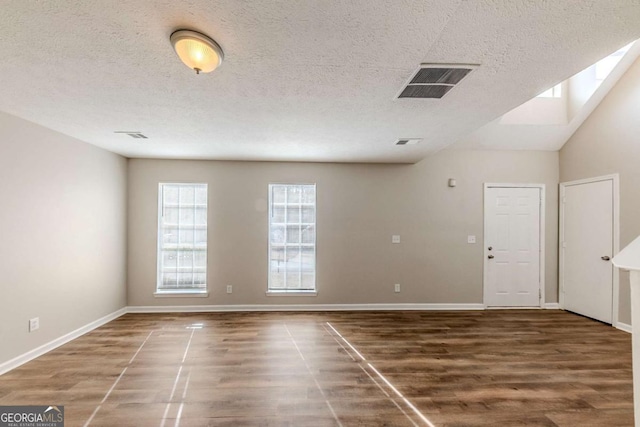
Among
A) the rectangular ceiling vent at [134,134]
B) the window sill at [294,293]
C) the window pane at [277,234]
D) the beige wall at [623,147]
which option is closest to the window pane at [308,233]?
the window pane at [277,234]

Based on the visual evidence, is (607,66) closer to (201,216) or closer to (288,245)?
(288,245)

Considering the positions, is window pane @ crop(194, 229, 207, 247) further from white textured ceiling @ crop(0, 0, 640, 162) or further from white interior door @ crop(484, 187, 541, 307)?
white interior door @ crop(484, 187, 541, 307)

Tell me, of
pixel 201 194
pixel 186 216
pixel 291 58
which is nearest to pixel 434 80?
pixel 291 58

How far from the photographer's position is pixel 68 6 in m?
1.30

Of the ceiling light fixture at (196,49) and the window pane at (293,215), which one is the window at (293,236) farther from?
the ceiling light fixture at (196,49)

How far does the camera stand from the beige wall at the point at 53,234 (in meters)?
2.70

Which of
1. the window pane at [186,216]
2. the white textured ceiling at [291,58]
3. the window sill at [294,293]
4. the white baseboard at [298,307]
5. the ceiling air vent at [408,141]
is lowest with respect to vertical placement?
the white baseboard at [298,307]

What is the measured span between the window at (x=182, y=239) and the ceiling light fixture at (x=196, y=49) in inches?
130

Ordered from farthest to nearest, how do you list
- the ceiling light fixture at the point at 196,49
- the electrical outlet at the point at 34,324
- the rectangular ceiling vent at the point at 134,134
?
the rectangular ceiling vent at the point at 134,134, the electrical outlet at the point at 34,324, the ceiling light fixture at the point at 196,49

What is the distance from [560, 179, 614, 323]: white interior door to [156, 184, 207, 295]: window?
581 centimetres

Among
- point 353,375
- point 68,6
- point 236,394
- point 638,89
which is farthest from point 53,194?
point 638,89

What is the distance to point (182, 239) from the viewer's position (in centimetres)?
463

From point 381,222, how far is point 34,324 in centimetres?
446

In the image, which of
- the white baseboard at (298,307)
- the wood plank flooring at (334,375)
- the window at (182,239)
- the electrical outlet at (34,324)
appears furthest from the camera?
the window at (182,239)
